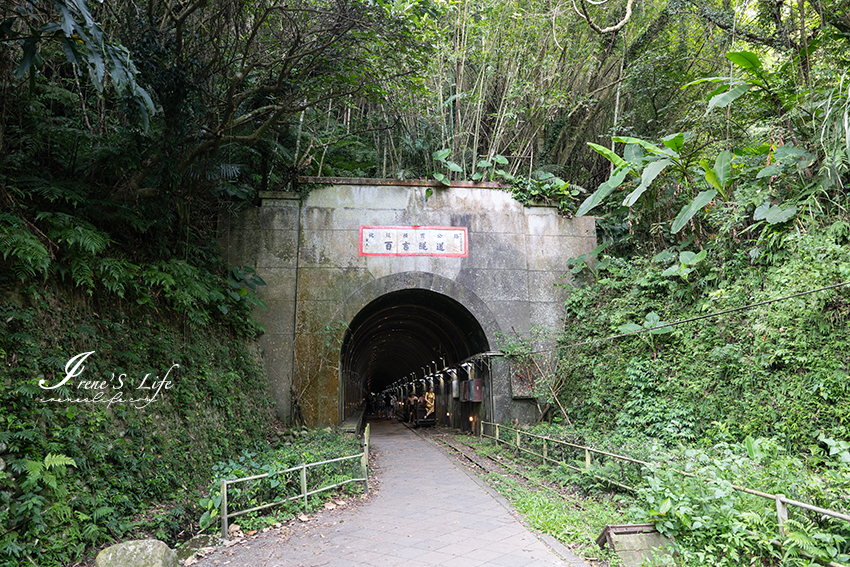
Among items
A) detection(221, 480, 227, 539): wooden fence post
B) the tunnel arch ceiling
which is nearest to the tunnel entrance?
the tunnel arch ceiling

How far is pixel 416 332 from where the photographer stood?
19.6 m

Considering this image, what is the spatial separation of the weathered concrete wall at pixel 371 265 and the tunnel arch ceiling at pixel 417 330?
0.57 m

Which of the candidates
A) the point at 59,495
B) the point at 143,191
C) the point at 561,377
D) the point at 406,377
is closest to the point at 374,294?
the point at 561,377

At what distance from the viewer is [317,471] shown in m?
6.93

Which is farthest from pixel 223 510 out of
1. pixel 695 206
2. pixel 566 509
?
pixel 695 206

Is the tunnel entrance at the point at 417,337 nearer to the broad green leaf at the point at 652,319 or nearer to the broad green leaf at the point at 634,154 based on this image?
the broad green leaf at the point at 652,319

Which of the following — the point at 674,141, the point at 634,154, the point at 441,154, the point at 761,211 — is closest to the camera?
the point at 761,211

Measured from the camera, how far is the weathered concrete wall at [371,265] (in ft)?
35.6

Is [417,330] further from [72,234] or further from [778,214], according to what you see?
[72,234]

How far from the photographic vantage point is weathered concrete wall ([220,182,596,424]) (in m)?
10.8

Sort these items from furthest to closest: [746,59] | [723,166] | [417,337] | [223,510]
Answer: [417,337] < [723,166] < [746,59] < [223,510]

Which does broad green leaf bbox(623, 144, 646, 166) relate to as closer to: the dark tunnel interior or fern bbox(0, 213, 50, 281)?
the dark tunnel interior

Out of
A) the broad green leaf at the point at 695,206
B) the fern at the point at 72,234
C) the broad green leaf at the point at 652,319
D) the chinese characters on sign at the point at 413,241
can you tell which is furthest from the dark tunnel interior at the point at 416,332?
the fern at the point at 72,234

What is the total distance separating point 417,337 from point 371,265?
9.66 metres
